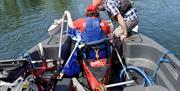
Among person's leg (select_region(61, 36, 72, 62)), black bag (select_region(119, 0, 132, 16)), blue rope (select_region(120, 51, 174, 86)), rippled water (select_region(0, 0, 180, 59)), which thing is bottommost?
rippled water (select_region(0, 0, 180, 59))

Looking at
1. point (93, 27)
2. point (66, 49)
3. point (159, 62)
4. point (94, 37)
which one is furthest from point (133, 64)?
point (66, 49)

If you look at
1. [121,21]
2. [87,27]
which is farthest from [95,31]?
[121,21]

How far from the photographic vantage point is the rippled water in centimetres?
1158

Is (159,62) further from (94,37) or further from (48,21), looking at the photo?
(48,21)

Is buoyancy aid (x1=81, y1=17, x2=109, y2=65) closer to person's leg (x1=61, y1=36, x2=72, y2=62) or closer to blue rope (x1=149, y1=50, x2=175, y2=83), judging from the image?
person's leg (x1=61, y1=36, x2=72, y2=62)

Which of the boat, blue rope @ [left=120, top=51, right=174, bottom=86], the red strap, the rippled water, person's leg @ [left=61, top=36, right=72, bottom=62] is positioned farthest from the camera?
the rippled water

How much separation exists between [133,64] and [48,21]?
946cm

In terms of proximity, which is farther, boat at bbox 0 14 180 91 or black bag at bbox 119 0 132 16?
black bag at bbox 119 0 132 16

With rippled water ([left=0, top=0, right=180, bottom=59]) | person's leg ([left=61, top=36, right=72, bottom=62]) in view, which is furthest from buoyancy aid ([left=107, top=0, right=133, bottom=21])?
rippled water ([left=0, top=0, right=180, bottom=59])

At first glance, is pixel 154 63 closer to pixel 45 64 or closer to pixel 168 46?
pixel 45 64

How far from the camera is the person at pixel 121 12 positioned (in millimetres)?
5680

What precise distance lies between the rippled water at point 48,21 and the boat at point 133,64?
4.38m

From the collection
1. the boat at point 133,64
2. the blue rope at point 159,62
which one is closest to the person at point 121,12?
the boat at point 133,64

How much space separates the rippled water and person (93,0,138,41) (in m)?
4.27
